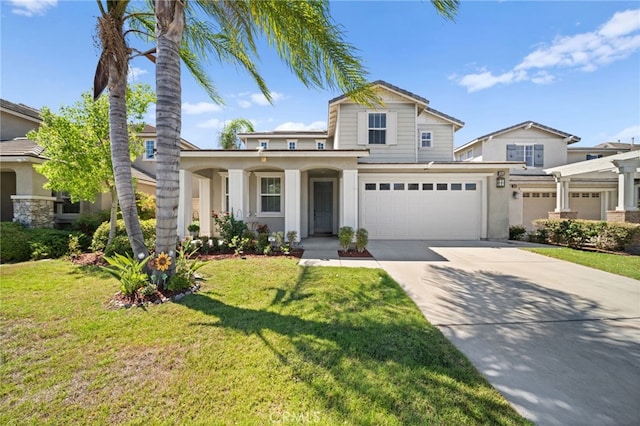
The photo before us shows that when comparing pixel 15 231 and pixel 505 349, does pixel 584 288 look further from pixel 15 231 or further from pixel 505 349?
pixel 15 231

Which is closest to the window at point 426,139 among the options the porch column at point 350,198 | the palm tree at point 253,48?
the porch column at point 350,198

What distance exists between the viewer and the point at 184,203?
10.6 metres

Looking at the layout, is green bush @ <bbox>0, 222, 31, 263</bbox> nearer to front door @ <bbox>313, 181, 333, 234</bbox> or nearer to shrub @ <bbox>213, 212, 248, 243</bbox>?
shrub @ <bbox>213, 212, 248, 243</bbox>

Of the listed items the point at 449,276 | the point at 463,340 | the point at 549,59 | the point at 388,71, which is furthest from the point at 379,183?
the point at 463,340

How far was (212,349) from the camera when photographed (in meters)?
3.11

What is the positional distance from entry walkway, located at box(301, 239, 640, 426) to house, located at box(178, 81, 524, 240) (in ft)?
13.2

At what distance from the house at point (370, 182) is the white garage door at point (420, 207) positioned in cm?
4

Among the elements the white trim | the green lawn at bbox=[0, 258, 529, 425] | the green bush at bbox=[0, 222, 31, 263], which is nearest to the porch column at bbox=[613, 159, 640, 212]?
the green lawn at bbox=[0, 258, 529, 425]

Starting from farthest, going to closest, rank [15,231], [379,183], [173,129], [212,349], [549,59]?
[379,183], [549,59], [15,231], [173,129], [212,349]

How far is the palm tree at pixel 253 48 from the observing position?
488cm

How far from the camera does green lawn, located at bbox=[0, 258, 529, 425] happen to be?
2188 mm

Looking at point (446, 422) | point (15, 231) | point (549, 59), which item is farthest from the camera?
point (549, 59)

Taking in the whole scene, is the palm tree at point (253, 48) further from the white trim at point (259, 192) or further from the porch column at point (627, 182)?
the porch column at point (627, 182)

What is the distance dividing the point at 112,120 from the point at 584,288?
10.5 m
